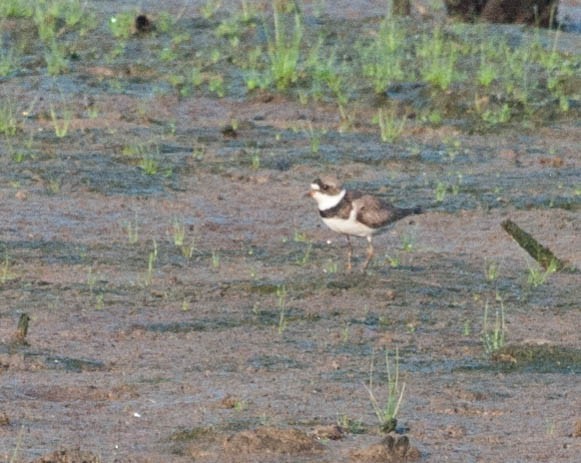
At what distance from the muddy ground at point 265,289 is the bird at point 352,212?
0.70ft

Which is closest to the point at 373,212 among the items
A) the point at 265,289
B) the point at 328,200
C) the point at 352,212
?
the point at 352,212

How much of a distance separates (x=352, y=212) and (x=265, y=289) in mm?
739

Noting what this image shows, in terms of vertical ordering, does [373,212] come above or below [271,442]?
below

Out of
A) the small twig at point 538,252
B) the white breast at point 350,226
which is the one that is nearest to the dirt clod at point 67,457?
the white breast at point 350,226

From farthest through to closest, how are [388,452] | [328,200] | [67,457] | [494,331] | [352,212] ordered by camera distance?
[328,200]
[352,212]
[494,331]
[388,452]
[67,457]

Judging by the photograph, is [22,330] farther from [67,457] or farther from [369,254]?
[369,254]

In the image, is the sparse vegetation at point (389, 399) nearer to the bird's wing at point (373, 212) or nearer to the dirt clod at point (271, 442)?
the dirt clod at point (271, 442)

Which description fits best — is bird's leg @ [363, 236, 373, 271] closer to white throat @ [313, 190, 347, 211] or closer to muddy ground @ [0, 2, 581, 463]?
muddy ground @ [0, 2, 581, 463]

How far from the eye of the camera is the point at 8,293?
821 cm

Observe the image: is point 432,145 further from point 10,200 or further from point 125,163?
point 10,200

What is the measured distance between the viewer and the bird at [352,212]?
901cm

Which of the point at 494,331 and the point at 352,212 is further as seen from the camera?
the point at 352,212

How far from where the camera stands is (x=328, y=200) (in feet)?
30.1

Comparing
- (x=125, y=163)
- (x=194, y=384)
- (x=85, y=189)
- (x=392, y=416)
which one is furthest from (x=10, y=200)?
(x=392, y=416)
